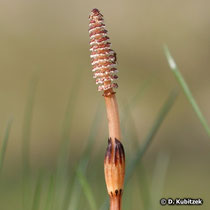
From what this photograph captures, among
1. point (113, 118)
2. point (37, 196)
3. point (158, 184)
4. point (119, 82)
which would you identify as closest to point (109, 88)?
point (113, 118)

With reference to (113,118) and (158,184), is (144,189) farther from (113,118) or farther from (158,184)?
(113,118)

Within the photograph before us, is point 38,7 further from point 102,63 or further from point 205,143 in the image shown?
point 102,63

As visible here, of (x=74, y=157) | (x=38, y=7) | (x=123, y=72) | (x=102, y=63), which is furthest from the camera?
(x=38, y=7)

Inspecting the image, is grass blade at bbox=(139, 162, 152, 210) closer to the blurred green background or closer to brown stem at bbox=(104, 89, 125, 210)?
brown stem at bbox=(104, 89, 125, 210)

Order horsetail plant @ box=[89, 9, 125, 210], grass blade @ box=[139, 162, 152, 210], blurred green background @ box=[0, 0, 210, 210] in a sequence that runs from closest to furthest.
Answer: horsetail plant @ box=[89, 9, 125, 210] → grass blade @ box=[139, 162, 152, 210] → blurred green background @ box=[0, 0, 210, 210]

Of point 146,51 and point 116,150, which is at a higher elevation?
point 146,51

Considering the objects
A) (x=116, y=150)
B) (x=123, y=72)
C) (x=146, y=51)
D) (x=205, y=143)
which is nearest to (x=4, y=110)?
(x=123, y=72)

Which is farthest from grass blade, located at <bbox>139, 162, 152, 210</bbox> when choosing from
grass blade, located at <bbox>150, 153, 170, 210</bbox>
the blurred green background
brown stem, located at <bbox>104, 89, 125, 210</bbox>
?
the blurred green background

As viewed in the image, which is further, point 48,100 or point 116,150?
point 48,100
